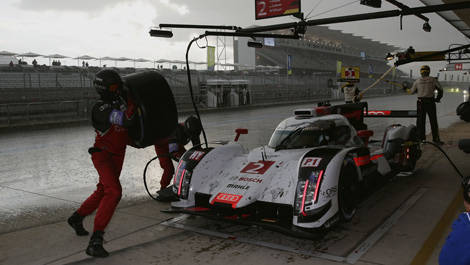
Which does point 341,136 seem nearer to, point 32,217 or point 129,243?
point 129,243

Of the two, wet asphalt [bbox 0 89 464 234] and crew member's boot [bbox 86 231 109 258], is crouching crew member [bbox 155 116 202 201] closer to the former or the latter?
wet asphalt [bbox 0 89 464 234]

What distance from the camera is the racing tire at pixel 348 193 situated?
412cm

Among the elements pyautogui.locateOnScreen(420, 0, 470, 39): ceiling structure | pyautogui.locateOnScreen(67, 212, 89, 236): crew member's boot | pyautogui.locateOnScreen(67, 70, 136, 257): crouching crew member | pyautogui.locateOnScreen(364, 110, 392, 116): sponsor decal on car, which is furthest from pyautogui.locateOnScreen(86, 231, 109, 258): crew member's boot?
pyautogui.locateOnScreen(420, 0, 470, 39): ceiling structure

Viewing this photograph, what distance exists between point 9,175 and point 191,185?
4.70 m

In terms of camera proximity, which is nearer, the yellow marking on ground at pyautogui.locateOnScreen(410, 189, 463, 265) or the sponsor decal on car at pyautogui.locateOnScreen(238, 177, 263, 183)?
the yellow marking on ground at pyautogui.locateOnScreen(410, 189, 463, 265)

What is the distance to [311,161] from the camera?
161 inches

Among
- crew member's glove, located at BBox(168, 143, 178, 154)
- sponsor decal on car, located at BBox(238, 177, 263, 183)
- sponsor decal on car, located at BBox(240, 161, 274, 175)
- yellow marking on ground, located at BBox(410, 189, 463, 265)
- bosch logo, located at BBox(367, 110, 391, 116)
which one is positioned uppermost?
bosch logo, located at BBox(367, 110, 391, 116)

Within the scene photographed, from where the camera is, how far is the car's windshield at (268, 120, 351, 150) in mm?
5199

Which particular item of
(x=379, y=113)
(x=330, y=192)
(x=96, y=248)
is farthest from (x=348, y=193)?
(x=379, y=113)

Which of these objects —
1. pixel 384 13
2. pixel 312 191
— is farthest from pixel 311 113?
pixel 384 13

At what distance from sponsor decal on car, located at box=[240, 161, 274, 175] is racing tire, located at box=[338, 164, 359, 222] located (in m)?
0.87

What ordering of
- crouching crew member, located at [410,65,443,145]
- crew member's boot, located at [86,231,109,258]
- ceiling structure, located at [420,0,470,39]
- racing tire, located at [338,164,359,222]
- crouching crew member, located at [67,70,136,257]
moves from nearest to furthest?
crew member's boot, located at [86,231,109,258]
crouching crew member, located at [67,70,136,257]
racing tire, located at [338,164,359,222]
crouching crew member, located at [410,65,443,145]
ceiling structure, located at [420,0,470,39]

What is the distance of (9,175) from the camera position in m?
7.30

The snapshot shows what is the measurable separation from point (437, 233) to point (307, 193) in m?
1.57
